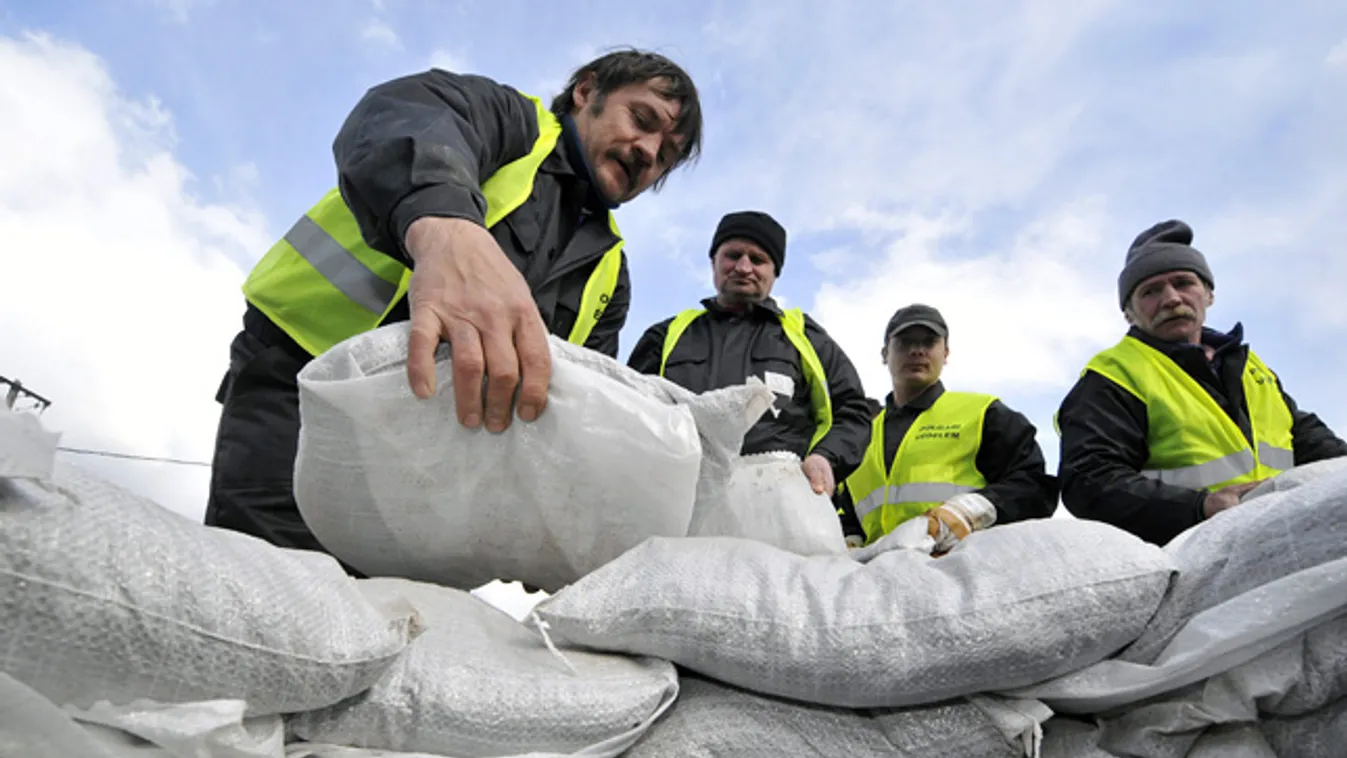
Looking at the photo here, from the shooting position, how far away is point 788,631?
736mm

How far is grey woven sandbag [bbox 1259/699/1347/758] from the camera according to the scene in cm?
68

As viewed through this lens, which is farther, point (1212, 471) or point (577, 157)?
point (1212, 471)

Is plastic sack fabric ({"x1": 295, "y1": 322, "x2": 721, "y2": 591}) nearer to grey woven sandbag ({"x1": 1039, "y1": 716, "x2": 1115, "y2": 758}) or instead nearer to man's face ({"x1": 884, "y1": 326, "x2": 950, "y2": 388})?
grey woven sandbag ({"x1": 1039, "y1": 716, "x2": 1115, "y2": 758})

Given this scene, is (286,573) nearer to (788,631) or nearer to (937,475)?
(788,631)

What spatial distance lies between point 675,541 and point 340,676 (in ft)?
1.20

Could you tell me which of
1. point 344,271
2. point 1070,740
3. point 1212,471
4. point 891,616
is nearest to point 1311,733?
point 1070,740

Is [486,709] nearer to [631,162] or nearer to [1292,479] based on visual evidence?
[1292,479]

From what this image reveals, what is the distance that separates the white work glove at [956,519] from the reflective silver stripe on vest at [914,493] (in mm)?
786

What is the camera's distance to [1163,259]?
2.48 m

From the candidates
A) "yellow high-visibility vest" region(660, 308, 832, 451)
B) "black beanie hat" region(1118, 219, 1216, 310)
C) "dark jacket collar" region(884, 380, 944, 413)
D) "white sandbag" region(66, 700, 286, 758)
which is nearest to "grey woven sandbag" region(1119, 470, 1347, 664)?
"white sandbag" region(66, 700, 286, 758)

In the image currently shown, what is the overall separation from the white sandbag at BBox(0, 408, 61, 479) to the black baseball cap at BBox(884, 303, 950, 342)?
2980mm

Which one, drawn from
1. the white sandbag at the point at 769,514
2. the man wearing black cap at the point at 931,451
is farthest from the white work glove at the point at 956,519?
the man wearing black cap at the point at 931,451

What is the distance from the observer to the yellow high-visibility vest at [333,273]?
1197mm

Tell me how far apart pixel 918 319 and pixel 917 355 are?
0.49 ft
